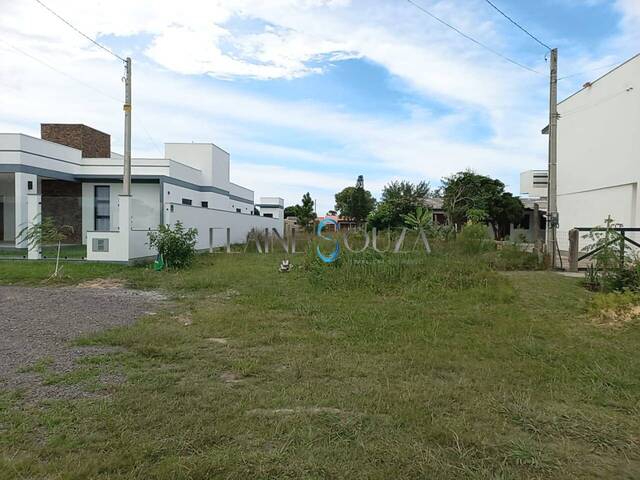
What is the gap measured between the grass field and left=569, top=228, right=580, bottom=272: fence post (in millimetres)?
6251

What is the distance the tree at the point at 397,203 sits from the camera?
103 ft

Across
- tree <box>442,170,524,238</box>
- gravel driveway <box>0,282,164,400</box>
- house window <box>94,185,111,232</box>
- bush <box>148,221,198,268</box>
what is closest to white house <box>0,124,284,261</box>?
house window <box>94,185,111,232</box>

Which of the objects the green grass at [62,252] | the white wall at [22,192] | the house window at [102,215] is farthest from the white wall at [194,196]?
the green grass at [62,252]

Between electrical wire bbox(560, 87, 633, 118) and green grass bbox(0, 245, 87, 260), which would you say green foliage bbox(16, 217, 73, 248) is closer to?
green grass bbox(0, 245, 87, 260)

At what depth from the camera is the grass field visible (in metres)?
2.69

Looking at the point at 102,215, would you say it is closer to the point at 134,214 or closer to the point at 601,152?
the point at 134,214

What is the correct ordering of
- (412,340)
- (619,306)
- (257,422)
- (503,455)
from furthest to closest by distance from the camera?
(619,306) < (412,340) < (257,422) < (503,455)

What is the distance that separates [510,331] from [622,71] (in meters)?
17.2

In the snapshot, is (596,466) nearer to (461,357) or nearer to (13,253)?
(461,357)

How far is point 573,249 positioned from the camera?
1280 centimetres

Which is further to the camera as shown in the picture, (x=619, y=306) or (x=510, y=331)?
(x=619, y=306)

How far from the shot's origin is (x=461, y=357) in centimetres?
483

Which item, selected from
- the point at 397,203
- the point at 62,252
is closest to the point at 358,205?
the point at 397,203

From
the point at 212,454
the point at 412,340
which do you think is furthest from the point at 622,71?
the point at 212,454
